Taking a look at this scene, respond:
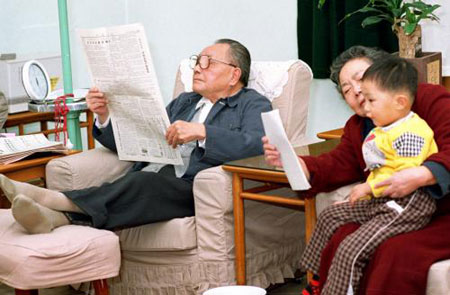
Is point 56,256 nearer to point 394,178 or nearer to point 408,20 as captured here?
point 394,178

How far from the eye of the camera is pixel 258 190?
282 centimetres

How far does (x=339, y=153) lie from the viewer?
250cm

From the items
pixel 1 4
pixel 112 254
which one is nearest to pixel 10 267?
pixel 112 254

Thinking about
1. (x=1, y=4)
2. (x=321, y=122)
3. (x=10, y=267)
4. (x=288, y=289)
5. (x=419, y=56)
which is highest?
(x=1, y=4)

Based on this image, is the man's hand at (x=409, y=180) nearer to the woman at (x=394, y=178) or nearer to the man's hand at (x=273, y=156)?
the woman at (x=394, y=178)

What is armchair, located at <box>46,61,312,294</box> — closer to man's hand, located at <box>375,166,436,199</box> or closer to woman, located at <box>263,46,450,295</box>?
woman, located at <box>263,46,450,295</box>

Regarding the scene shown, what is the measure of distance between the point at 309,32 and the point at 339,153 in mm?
1454

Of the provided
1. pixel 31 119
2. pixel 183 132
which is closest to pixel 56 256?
pixel 183 132

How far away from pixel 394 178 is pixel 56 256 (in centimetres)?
105

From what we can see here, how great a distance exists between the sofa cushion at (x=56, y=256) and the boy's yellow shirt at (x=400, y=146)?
89cm

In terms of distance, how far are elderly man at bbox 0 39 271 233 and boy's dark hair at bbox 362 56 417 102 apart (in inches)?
31.7

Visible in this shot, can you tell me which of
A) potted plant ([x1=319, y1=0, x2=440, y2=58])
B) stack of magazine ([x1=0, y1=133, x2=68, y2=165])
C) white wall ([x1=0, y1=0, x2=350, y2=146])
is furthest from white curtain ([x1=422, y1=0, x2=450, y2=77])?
stack of magazine ([x1=0, y1=133, x2=68, y2=165])

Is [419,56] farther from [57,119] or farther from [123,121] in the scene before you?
[57,119]

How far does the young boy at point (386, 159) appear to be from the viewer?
214 centimetres
